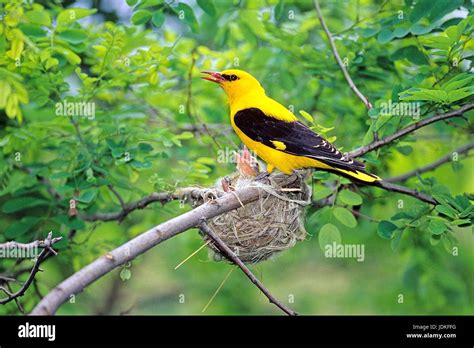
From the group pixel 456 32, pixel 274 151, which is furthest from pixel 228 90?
pixel 456 32

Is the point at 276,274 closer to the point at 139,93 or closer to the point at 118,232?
the point at 118,232

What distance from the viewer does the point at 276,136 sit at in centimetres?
512

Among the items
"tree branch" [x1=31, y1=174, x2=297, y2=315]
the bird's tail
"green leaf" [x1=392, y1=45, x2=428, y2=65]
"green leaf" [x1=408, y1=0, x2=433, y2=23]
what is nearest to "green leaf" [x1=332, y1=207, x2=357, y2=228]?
the bird's tail

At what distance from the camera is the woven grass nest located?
4.81m

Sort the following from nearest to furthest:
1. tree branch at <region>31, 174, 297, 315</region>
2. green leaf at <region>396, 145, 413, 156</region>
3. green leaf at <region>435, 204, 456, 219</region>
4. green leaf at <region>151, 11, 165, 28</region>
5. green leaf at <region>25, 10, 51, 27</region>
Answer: tree branch at <region>31, 174, 297, 315</region>
green leaf at <region>435, 204, 456, 219</region>
green leaf at <region>25, 10, 51, 27</region>
green leaf at <region>151, 11, 165, 28</region>
green leaf at <region>396, 145, 413, 156</region>

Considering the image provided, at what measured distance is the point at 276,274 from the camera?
9.69 m

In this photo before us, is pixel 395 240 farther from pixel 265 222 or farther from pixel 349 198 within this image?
pixel 265 222

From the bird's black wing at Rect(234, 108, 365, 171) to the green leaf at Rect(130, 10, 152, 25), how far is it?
1.08 meters

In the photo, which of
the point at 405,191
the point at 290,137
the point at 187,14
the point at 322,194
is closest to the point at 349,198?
the point at 322,194

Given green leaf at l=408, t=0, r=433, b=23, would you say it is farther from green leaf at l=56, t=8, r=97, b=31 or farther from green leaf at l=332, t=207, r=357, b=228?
green leaf at l=56, t=8, r=97, b=31

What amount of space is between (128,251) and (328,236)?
2237 millimetres

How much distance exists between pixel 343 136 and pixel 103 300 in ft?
15.0

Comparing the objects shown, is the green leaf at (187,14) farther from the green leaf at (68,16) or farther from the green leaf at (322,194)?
the green leaf at (322,194)

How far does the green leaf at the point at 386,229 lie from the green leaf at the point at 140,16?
8.16ft
